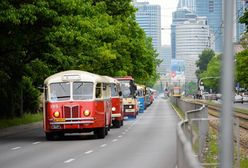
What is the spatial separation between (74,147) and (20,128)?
46.2 feet

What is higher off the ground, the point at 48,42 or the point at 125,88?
the point at 48,42

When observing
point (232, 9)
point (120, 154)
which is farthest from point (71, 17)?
point (232, 9)

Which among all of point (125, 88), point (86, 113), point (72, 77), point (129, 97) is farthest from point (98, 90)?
point (129, 97)

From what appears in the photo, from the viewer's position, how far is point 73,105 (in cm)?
2838

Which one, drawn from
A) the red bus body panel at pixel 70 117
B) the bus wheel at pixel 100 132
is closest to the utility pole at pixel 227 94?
the red bus body panel at pixel 70 117

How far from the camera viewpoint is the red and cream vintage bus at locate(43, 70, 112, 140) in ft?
92.7

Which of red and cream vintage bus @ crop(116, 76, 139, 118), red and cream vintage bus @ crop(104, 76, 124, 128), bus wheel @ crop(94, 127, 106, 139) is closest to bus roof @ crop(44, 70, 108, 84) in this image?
bus wheel @ crop(94, 127, 106, 139)

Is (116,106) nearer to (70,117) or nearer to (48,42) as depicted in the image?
(48,42)

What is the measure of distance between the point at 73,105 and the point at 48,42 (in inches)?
227

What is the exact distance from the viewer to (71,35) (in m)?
32.8

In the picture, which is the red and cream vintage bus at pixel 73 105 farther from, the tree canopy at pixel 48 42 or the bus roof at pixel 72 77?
the tree canopy at pixel 48 42

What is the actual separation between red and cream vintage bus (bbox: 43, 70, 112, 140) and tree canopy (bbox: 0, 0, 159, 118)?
244 centimetres

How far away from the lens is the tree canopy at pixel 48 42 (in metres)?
28.4

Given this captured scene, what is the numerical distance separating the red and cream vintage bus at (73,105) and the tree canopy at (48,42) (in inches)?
96.2
